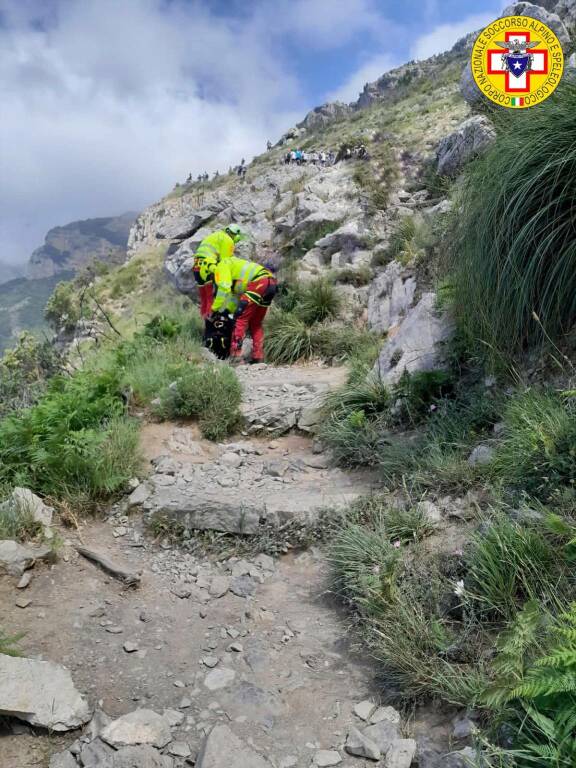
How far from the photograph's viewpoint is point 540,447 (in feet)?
9.35

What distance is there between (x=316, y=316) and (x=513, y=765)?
7.90 meters

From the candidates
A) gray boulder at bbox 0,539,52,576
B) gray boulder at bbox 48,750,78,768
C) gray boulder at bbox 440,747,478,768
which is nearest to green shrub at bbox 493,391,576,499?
gray boulder at bbox 440,747,478,768

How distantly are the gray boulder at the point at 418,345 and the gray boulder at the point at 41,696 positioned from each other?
3.46m

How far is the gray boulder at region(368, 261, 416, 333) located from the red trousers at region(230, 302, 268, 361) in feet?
5.61

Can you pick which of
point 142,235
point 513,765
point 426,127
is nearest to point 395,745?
point 513,765

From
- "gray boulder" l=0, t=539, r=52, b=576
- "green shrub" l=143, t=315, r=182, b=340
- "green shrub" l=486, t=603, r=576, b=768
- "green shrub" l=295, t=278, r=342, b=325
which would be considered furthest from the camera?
"green shrub" l=295, t=278, r=342, b=325

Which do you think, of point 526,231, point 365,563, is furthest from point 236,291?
point 365,563

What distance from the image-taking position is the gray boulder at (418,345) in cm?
499

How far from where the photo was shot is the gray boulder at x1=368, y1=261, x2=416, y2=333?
7.35 metres

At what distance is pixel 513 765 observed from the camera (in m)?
1.62

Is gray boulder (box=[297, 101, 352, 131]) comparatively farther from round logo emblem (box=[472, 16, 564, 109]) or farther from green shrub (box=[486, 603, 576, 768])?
green shrub (box=[486, 603, 576, 768])

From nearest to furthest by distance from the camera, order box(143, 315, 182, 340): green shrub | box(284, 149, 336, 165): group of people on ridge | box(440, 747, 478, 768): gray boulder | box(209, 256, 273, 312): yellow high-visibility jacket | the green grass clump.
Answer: box(440, 747, 478, 768): gray boulder, the green grass clump, box(143, 315, 182, 340): green shrub, box(209, 256, 273, 312): yellow high-visibility jacket, box(284, 149, 336, 165): group of people on ridge

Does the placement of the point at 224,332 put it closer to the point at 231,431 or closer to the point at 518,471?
the point at 231,431

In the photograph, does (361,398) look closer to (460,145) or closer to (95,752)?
(95,752)
